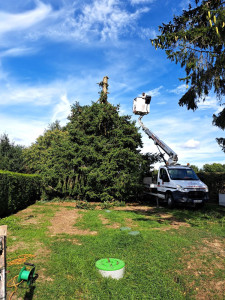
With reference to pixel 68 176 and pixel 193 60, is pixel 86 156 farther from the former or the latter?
pixel 193 60

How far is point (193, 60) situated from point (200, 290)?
6905 millimetres

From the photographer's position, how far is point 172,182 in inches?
463

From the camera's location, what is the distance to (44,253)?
522cm

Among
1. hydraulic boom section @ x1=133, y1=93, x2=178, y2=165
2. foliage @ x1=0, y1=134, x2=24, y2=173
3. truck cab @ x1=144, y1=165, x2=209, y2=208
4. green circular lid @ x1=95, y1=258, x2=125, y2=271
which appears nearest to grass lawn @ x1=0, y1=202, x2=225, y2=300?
green circular lid @ x1=95, y1=258, x2=125, y2=271

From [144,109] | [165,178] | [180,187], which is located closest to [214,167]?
[144,109]

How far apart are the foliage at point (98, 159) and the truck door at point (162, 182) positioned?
1.46 metres

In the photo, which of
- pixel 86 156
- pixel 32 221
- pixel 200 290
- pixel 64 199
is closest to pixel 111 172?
pixel 86 156

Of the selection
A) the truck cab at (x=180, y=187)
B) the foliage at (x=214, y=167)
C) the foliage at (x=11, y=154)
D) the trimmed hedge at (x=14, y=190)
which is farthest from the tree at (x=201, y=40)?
the foliage at (x=214, y=167)

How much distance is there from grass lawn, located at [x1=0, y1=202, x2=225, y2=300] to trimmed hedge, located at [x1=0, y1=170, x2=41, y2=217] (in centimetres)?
162

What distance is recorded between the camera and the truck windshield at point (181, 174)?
12.2 m

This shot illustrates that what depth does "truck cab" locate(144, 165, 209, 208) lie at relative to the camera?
11.0 meters

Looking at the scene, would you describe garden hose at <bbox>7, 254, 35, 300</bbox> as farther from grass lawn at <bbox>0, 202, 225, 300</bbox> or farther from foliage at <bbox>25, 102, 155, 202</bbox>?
foliage at <bbox>25, 102, 155, 202</bbox>

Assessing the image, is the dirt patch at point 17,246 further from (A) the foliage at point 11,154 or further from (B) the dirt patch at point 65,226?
(A) the foliage at point 11,154

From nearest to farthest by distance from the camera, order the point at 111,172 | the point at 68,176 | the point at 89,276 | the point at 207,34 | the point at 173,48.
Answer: the point at 89,276 < the point at 207,34 < the point at 173,48 < the point at 111,172 < the point at 68,176
